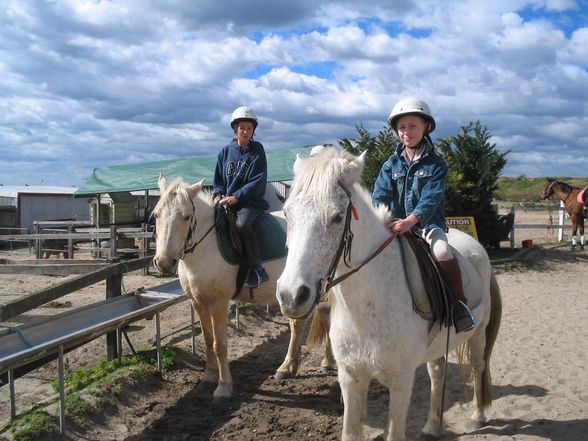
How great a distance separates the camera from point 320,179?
254cm

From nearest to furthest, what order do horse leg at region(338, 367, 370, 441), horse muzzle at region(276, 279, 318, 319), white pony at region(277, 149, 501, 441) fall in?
horse muzzle at region(276, 279, 318, 319)
white pony at region(277, 149, 501, 441)
horse leg at region(338, 367, 370, 441)

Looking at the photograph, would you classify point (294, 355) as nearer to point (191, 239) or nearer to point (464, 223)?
point (191, 239)

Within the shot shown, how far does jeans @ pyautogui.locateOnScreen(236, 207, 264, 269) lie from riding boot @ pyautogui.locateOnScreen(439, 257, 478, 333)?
2.48 m

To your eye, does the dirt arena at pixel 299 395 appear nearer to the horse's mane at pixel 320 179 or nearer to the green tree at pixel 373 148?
the horse's mane at pixel 320 179

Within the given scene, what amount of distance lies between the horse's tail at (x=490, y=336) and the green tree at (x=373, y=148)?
9.03 metres

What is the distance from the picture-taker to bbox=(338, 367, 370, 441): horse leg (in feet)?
10.3

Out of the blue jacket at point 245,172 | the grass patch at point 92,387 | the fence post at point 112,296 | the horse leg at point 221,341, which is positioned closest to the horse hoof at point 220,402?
the horse leg at point 221,341

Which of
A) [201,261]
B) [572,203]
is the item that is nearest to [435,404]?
[201,261]

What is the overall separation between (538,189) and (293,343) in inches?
2439

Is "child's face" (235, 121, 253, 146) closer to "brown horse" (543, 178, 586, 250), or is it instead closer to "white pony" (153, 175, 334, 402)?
"white pony" (153, 175, 334, 402)

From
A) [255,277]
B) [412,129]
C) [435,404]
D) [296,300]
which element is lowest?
[435,404]

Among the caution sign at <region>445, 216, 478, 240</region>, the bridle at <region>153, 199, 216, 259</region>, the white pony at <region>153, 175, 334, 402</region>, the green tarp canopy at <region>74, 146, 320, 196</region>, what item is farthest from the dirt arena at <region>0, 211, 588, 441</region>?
the green tarp canopy at <region>74, 146, 320, 196</region>

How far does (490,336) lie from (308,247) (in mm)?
3139

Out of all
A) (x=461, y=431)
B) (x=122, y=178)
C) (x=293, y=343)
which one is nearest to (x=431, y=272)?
(x=461, y=431)
